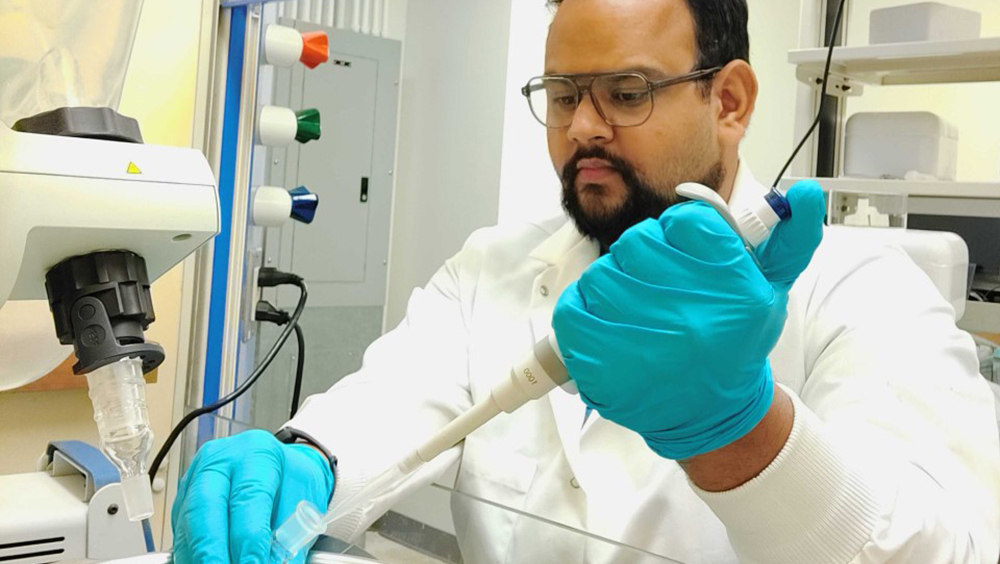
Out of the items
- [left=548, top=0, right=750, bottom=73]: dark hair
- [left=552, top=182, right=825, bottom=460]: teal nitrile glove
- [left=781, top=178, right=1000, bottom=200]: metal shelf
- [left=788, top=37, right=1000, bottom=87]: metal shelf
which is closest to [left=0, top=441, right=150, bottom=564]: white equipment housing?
[left=552, top=182, right=825, bottom=460]: teal nitrile glove

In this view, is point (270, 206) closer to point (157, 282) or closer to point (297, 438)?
point (157, 282)

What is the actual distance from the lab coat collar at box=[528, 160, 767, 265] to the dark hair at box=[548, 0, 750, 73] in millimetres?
162

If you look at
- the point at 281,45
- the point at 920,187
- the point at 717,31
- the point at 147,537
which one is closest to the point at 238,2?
the point at 281,45

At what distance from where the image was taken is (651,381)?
67cm

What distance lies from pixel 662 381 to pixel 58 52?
2.20 feet

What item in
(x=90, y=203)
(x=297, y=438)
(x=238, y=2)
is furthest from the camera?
(x=238, y=2)

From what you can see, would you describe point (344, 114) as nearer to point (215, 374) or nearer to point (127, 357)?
point (215, 374)

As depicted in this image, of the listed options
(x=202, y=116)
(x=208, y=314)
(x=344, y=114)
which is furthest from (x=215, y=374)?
(x=344, y=114)

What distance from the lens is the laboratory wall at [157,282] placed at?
121cm

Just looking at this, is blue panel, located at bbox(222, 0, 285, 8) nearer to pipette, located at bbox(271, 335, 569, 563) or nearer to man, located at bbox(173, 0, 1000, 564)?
man, located at bbox(173, 0, 1000, 564)

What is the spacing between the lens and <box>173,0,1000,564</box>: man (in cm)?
68

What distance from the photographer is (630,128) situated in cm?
116

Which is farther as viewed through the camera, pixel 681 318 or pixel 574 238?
pixel 574 238

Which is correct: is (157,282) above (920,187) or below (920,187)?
below
